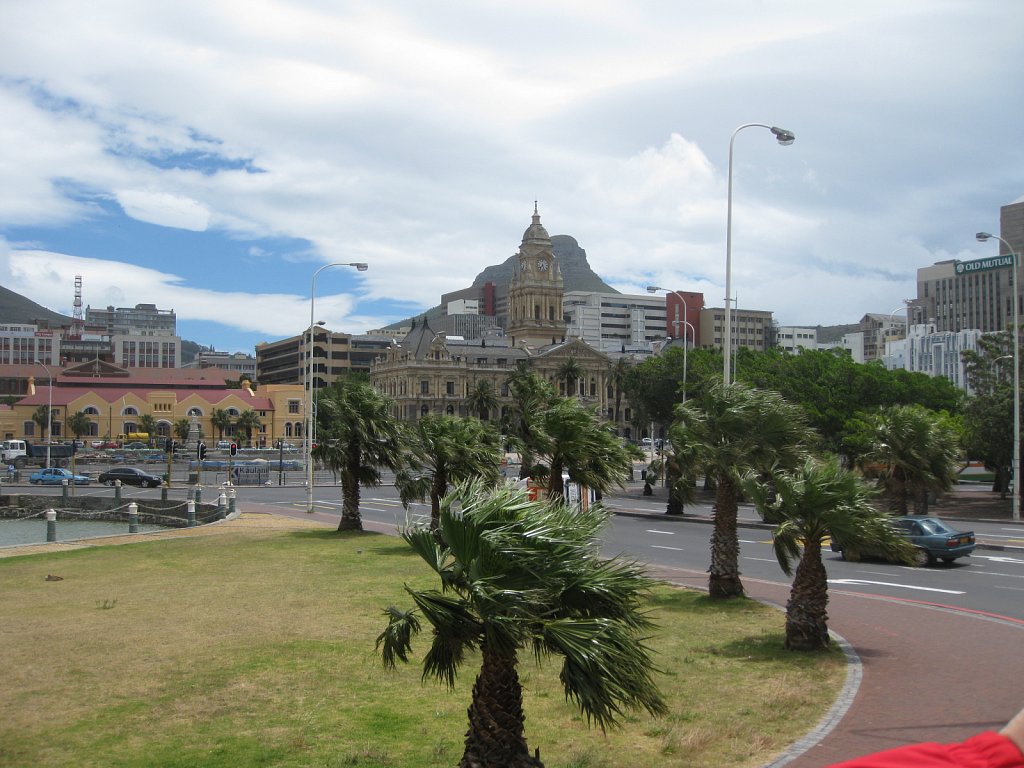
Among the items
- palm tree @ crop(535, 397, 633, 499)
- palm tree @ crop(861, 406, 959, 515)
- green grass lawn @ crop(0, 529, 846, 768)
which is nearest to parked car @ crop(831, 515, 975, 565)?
palm tree @ crop(535, 397, 633, 499)

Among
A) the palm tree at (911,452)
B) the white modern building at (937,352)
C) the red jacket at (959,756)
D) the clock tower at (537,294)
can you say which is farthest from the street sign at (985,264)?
the red jacket at (959,756)

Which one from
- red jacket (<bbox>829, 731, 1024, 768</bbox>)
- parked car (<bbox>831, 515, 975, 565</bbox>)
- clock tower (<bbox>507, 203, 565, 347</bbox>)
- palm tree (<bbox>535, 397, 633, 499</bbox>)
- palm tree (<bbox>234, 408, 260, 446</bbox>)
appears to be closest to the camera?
red jacket (<bbox>829, 731, 1024, 768</bbox>)

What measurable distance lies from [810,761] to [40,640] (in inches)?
487

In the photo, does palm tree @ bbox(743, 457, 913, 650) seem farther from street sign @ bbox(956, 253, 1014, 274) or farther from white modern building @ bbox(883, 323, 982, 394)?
white modern building @ bbox(883, 323, 982, 394)

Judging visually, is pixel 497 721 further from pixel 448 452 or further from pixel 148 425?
pixel 148 425

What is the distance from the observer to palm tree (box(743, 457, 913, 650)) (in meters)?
14.0

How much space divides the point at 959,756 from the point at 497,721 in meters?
6.18

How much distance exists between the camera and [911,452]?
33188mm

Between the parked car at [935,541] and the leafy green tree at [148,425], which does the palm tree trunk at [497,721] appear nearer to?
the parked car at [935,541]

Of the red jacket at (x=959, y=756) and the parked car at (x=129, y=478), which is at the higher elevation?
the red jacket at (x=959, y=756)

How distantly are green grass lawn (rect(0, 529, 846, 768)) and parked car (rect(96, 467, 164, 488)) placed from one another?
4519 centimetres

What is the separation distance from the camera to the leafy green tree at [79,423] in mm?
109375

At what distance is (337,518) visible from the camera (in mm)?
40469

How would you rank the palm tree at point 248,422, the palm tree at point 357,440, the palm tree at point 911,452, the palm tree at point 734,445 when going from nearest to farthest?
the palm tree at point 734,445
the palm tree at point 357,440
the palm tree at point 911,452
the palm tree at point 248,422
